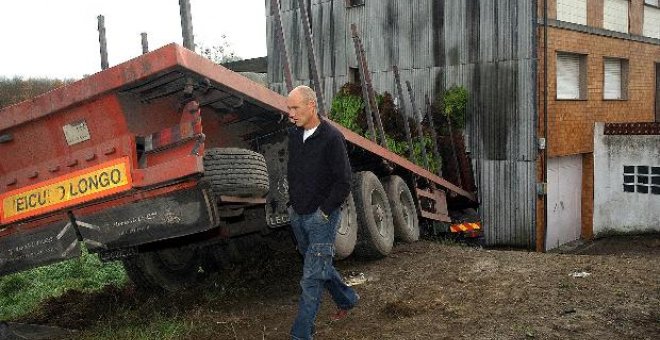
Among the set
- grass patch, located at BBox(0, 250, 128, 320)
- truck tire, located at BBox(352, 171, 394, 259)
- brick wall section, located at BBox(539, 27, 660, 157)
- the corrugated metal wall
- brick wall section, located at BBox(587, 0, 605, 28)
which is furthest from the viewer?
brick wall section, located at BBox(587, 0, 605, 28)

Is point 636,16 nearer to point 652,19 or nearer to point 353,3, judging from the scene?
point 652,19

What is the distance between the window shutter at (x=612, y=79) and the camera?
1500 centimetres

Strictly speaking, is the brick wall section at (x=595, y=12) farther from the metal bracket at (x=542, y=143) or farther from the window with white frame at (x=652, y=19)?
the metal bracket at (x=542, y=143)

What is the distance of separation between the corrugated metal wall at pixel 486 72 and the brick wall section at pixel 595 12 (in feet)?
9.36

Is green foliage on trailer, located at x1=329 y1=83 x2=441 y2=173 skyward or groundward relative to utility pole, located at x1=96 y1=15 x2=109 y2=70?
groundward

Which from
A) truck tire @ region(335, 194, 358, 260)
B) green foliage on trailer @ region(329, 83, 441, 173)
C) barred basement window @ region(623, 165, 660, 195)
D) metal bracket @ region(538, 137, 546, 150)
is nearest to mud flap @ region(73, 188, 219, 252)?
truck tire @ region(335, 194, 358, 260)

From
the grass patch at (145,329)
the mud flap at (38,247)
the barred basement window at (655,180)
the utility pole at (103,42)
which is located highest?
the utility pole at (103,42)

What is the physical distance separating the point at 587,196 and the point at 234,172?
12585 mm

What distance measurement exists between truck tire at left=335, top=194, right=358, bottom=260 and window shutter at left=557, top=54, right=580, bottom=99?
8.71m

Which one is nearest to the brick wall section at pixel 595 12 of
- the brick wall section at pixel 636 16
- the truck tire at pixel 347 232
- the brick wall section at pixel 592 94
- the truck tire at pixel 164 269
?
the brick wall section at pixel 592 94

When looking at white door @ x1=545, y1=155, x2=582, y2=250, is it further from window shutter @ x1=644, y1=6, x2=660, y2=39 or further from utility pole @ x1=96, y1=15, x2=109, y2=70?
utility pole @ x1=96, y1=15, x2=109, y2=70

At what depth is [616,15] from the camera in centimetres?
1511

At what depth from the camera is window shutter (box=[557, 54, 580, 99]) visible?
43.6 ft

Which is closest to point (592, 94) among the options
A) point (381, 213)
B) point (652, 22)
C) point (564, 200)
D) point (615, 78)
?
point (615, 78)
